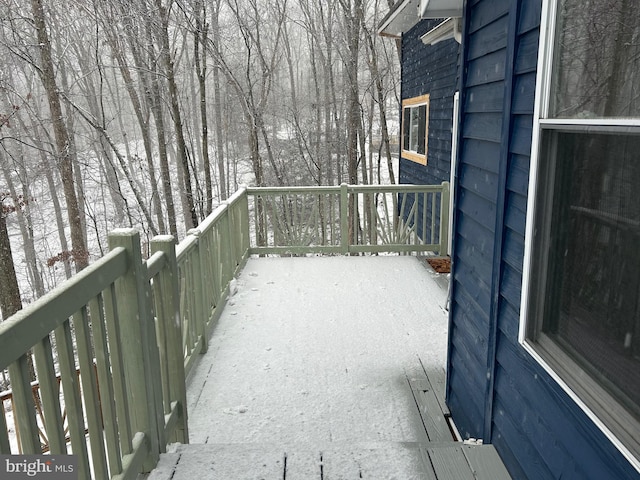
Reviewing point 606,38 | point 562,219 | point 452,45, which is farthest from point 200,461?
point 452,45

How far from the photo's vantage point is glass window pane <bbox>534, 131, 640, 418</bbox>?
4.08 ft

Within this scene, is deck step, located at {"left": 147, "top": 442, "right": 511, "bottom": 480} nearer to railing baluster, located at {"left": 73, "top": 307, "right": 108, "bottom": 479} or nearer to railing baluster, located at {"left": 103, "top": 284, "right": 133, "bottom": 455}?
railing baluster, located at {"left": 103, "top": 284, "right": 133, "bottom": 455}

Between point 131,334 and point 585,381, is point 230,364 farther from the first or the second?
point 585,381

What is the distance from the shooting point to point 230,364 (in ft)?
12.5

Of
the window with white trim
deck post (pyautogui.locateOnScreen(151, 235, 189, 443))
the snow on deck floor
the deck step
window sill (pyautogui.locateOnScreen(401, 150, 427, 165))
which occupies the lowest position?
the snow on deck floor

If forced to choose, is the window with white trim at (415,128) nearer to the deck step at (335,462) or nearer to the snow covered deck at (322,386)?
the snow covered deck at (322,386)

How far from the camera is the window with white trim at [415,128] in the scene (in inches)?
332

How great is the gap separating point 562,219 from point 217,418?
2399 millimetres

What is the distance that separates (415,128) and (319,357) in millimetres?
6504

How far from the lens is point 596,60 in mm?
1338

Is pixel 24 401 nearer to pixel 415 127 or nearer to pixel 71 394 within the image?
pixel 71 394

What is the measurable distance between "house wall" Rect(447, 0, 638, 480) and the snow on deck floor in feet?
2.28

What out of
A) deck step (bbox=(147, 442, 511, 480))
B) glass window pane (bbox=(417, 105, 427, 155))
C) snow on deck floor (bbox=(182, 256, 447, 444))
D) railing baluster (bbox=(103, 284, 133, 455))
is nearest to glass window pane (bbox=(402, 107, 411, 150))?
glass window pane (bbox=(417, 105, 427, 155))

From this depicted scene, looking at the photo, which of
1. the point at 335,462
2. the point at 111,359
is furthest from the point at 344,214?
the point at 111,359
